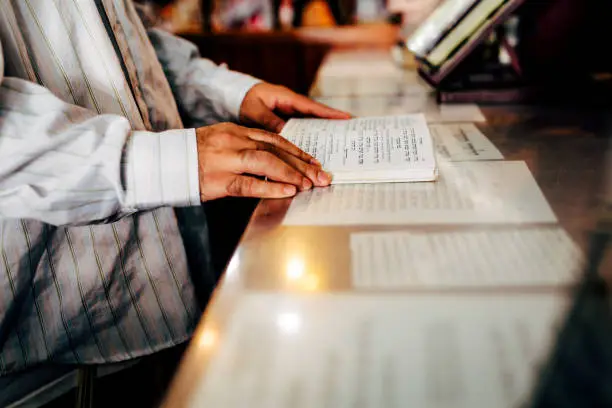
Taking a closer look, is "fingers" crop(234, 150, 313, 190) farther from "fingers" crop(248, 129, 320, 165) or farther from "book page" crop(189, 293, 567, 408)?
"book page" crop(189, 293, 567, 408)

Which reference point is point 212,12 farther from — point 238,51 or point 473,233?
point 473,233

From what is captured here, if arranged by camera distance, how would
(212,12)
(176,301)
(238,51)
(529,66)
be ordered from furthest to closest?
(212,12) → (238,51) → (529,66) → (176,301)

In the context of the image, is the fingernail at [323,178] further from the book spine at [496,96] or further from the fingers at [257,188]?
the book spine at [496,96]

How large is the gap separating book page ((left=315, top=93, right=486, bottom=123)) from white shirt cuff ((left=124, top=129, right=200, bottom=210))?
579mm

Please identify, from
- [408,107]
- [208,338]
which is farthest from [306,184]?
[408,107]

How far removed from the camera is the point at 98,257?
3.29 feet

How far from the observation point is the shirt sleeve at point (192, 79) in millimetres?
1452

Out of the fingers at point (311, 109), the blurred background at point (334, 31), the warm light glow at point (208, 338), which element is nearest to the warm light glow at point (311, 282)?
the warm light glow at point (208, 338)

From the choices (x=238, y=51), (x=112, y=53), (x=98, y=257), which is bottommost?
(x=238, y=51)

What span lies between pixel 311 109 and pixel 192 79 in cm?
46

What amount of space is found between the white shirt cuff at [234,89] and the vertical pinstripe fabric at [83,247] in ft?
0.96

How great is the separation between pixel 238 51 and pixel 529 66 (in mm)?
2397

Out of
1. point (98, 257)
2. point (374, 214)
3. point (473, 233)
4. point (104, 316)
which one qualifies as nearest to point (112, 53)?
point (98, 257)

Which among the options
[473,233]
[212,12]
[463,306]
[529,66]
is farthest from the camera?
[212,12]
